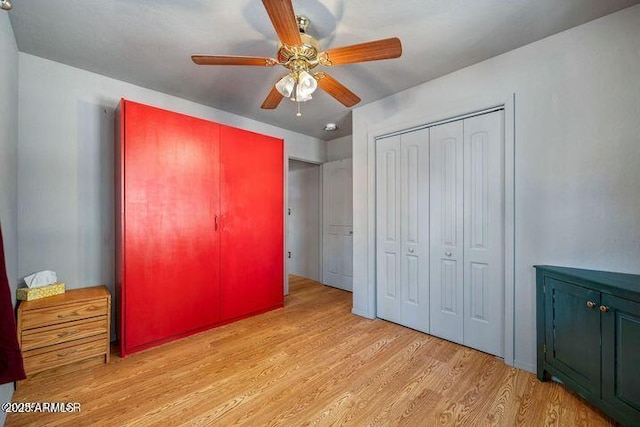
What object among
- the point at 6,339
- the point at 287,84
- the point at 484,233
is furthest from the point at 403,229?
the point at 6,339

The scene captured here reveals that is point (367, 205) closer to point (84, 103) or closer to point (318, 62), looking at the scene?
point (318, 62)

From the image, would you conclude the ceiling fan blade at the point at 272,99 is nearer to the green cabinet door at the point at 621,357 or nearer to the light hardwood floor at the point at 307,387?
the light hardwood floor at the point at 307,387

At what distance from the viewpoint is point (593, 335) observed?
1.59 metres

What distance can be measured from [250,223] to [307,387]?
5.94 feet

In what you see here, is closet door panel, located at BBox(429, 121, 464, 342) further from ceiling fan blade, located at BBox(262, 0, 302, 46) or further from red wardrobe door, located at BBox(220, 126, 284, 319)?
red wardrobe door, located at BBox(220, 126, 284, 319)

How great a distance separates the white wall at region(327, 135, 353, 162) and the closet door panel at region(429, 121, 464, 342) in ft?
6.28

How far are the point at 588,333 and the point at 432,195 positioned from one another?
4.79ft

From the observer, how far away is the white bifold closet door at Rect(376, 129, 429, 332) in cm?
269

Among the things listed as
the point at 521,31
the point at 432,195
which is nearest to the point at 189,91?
→ the point at 432,195

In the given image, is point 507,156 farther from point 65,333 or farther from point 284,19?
point 65,333

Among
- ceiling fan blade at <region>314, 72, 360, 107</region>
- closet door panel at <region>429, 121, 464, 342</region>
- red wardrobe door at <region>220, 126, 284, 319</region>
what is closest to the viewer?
ceiling fan blade at <region>314, 72, 360, 107</region>

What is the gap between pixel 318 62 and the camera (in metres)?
1.68

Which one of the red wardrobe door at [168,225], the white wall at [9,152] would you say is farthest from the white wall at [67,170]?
the red wardrobe door at [168,225]

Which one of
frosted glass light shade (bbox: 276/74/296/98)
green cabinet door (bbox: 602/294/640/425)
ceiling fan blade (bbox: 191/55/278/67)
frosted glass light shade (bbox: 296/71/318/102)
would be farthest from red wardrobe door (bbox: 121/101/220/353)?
green cabinet door (bbox: 602/294/640/425)
